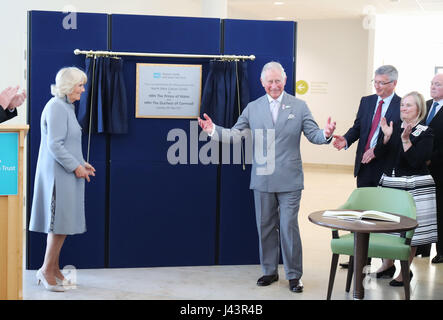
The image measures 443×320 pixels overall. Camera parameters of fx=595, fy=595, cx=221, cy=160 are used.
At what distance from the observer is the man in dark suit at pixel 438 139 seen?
5.26 meters

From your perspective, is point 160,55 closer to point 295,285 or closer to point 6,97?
point 6,97

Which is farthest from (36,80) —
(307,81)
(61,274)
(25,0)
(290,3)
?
(307,81)

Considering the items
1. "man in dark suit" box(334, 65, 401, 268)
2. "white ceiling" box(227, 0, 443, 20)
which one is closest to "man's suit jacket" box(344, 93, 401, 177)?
"man in dark suit" box(334, 65, 401, 268)

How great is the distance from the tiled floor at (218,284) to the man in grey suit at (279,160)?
196 millimetres

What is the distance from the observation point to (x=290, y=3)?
11.1 metres

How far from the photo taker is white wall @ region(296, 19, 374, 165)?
12.5 m

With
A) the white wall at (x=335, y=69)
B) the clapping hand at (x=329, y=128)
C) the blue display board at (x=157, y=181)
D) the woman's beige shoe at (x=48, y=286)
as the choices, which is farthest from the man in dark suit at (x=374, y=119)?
the white wall at (x=335, y=69)

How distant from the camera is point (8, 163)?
330 centimetres

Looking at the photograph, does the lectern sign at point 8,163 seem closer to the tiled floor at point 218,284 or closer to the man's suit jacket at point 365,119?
the tiled floor at point 218,284

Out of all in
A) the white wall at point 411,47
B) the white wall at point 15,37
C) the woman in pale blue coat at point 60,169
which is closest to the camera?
the woman in pale blue coat at point 60,169
